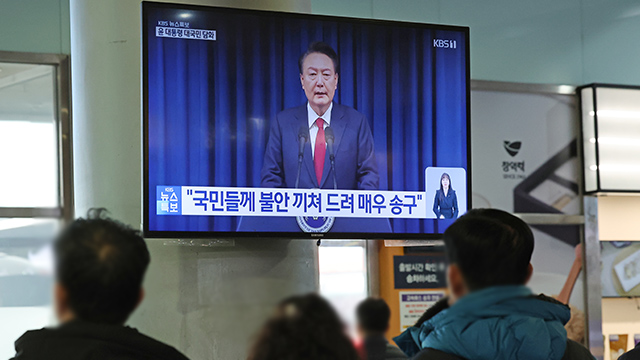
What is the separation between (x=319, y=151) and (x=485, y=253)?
1699 mm

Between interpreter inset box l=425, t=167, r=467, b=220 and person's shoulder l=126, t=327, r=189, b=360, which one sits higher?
interpreter inset box l=425, t=167, r=467, b=220

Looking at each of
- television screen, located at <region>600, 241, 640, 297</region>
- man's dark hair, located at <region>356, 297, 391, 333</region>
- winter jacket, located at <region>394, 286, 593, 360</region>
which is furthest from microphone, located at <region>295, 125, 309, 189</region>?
television screen, located at <region>600, 241, 640, 297</region>

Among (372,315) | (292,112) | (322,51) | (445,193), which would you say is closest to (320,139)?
(292,112)

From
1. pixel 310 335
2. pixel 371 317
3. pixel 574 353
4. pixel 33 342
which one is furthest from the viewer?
pixel 574 353

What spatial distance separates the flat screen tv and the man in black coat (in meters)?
1.47

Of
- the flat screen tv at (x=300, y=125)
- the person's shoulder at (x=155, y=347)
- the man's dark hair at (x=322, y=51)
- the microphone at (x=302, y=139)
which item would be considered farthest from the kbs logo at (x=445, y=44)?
the person's shoulder at (x=155, y=347)

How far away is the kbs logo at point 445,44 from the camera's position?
139 inches

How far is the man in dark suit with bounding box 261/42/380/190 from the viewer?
327cm

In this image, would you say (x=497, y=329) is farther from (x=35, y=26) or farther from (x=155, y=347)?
(x=35, y=26)

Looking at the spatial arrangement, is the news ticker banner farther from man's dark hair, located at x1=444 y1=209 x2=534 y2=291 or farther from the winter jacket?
man's dark hair, located at x1=444 y1=209 x2=534 y2=291

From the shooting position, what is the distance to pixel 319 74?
3373 mm

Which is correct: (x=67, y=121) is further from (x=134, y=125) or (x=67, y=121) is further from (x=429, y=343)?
(x=429, y=343)

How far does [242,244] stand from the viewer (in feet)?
11.0

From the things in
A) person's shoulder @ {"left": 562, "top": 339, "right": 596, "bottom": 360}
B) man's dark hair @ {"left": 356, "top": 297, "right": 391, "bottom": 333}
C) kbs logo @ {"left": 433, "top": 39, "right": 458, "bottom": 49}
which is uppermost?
kbs logo @ {"left": 433, "top": 39, "right": 458, "bottom": 49}
